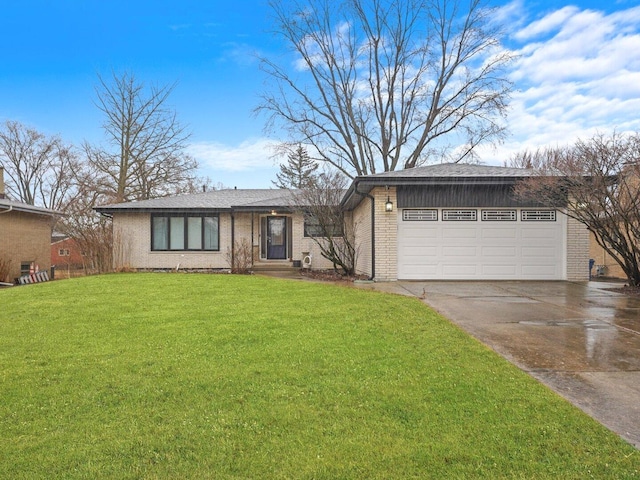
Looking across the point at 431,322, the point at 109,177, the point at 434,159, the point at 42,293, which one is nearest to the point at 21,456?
the point at 431,322

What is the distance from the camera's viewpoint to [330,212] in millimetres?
12547

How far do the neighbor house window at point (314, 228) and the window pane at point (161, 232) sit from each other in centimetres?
561

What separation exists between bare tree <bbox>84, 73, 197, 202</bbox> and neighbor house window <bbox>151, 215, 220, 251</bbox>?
1059cm

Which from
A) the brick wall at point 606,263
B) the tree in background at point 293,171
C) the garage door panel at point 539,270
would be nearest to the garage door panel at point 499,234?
the garage door panel at point 539,270

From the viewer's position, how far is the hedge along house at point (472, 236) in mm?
10906

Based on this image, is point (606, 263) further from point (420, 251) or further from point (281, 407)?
point (281, 407)

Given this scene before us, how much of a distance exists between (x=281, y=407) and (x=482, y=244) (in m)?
9.74

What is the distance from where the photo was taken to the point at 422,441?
2.27m

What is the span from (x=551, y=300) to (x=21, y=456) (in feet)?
26.6

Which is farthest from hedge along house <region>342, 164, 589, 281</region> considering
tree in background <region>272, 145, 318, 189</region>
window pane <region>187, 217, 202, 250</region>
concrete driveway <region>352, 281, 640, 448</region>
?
tree in background <region>272, 145, 318, 189</region>

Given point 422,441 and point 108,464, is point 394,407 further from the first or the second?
point 108,464

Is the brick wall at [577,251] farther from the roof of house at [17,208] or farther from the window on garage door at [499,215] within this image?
the roof of house at [17,208]

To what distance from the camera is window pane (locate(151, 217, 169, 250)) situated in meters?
15.4

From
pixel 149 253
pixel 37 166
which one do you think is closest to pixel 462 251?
pixel 149 253
